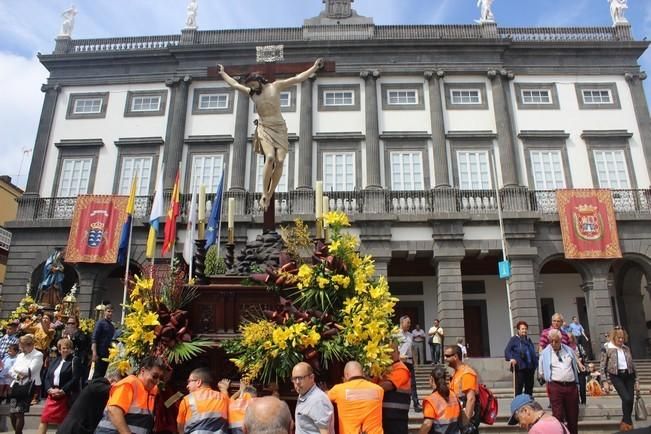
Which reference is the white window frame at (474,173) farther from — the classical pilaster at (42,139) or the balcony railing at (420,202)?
the classical pilaster at (42,139)

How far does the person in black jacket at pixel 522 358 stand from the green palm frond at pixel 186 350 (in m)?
5.88

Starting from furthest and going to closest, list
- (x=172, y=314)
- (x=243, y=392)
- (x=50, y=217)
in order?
1. (x=50, y=217)
2. (x=172, y=314)
3. (x=243, y=392)

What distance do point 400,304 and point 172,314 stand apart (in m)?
18.3

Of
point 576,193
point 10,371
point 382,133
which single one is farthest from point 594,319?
point 10,371

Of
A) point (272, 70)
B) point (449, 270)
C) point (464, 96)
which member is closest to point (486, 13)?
point (464, 96)

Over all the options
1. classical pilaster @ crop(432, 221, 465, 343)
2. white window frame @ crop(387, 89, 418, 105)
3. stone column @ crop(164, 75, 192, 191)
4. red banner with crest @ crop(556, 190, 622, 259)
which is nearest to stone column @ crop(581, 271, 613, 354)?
red banner with crest @ crop(556, 190, 622, 259)

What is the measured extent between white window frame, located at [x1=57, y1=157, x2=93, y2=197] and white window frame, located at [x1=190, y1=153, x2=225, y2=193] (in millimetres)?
4751

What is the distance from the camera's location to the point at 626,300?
22828 mm

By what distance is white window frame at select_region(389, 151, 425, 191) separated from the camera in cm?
2166

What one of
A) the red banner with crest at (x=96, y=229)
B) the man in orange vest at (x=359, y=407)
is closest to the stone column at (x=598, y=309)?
the man in orange vest at (x=359, y=407)

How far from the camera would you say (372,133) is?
870 inches

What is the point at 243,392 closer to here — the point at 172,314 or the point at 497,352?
the point at 172,314

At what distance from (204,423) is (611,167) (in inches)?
889

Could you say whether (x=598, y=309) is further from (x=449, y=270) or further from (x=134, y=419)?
(x=134, y=419)
